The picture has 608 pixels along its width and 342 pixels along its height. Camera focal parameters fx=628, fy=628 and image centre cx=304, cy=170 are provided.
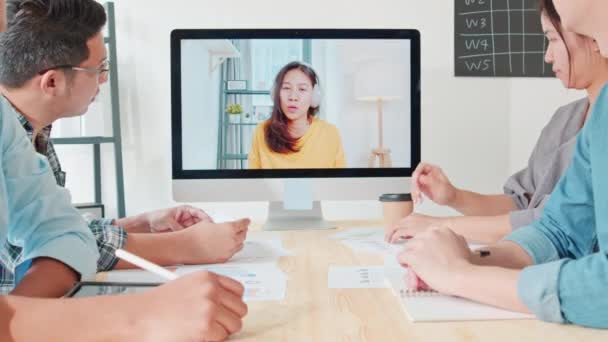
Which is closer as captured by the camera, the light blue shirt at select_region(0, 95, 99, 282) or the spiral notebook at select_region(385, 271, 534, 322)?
the spiral notebook at select_region(385, 271, 534, 322)

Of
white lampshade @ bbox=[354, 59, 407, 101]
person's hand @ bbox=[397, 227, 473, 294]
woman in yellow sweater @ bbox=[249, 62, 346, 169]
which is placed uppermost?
white lampshade @ bbox=[354, 59, 407, 101]

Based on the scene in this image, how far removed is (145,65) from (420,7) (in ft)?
3.96

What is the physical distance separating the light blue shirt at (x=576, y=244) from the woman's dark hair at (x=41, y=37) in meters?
1.01

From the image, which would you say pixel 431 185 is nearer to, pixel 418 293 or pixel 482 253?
pixel 482 253

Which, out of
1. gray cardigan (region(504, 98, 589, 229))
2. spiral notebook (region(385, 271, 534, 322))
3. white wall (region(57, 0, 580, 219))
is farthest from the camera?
white wall (region(57, 0, 580, 219))

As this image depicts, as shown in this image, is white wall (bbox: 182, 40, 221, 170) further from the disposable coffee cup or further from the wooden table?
the wooden table

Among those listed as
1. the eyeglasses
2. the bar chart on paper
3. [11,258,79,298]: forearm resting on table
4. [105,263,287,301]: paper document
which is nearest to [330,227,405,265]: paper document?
[105,263,287,301]: paper document

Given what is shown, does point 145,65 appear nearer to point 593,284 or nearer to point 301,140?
point 301,140

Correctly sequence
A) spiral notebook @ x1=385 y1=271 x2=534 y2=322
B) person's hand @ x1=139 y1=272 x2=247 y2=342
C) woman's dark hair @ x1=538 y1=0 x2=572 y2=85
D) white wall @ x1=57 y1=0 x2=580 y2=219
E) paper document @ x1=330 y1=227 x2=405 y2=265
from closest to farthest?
person's hand @ x1=139 y1=272 x2=247 y2=342, spiral notebook @ x1=385 y1=271 x2=534 y2=322, paper document @ x1=330 y1=227 x2=405 y2=265, woman's dark hair @ x1=538 y1=0 x2=572 y2=85, white wall @ x1=57 y1=0 x2=580 y2=219

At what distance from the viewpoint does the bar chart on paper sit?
2.70m

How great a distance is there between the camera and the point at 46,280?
0.92 meters

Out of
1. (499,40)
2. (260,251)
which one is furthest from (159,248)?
(499,40)

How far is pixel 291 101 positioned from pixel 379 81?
9.2 inches

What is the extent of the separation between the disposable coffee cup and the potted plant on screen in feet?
1.38
